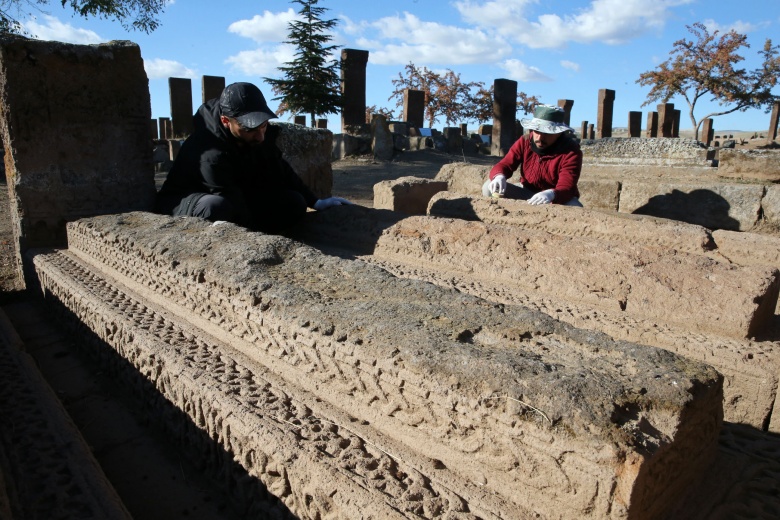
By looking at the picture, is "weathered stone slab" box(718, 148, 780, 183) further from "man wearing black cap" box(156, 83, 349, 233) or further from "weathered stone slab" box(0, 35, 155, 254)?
"weathered stone slab" box(0, 35, 155, 254)

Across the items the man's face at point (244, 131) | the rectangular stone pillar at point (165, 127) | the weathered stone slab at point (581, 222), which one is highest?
the rectangular stone pillar at point (165, 127)

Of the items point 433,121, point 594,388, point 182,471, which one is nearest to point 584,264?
point 594,388

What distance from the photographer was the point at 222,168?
10.7 ft

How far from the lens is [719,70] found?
21828 millimetres

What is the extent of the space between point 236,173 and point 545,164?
90.3 inches

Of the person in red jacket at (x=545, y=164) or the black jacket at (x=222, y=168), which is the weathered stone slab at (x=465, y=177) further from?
the black jacket at (x=222, y=168)

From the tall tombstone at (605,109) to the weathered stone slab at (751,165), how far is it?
50.0 feet

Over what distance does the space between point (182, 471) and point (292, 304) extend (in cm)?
59

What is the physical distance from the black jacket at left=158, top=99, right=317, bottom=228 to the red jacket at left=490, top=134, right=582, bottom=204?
1.82m

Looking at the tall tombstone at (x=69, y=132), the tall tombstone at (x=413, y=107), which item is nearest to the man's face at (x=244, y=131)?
the tall tombstone at (x=69, y=132)

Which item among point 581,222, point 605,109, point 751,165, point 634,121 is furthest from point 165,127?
point 581,222

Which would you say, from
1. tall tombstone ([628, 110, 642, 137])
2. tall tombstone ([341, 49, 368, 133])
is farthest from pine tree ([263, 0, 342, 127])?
tall tombstone ([628, 110, 642, 137])

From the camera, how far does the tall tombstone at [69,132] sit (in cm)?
322

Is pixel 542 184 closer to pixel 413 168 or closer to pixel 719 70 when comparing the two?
pixel 413 168
